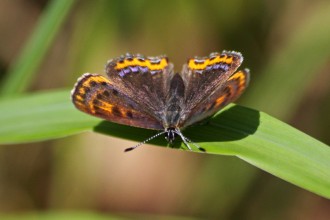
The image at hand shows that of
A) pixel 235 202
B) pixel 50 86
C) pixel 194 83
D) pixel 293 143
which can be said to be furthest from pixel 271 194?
pixel 50 86

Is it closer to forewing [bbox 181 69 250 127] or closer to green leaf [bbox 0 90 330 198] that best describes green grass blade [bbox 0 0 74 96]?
green leaf [bbox 0 90 330 198]

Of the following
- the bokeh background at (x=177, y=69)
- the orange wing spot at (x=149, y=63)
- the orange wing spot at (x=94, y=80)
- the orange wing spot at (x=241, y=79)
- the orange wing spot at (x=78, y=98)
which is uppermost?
the orange wing spot at (x=241, y=79)

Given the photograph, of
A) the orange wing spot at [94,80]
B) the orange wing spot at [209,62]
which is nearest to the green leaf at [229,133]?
the orange wing spot at [94,80]

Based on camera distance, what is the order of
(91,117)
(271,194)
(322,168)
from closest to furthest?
(322,168) < (91,117) < (271,194)

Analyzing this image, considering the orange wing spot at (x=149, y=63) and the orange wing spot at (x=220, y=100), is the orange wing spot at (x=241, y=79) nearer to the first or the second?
the orange wing spot at (x=220, y=100)

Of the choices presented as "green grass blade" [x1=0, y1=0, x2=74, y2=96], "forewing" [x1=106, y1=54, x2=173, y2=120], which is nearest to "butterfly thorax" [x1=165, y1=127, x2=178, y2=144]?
"forewing" [x1=106, y1=54, x2=173, y2=120]

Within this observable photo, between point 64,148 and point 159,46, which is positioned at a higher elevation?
point 159,46

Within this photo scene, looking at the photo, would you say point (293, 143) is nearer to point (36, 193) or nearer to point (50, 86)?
point (36, 193)
